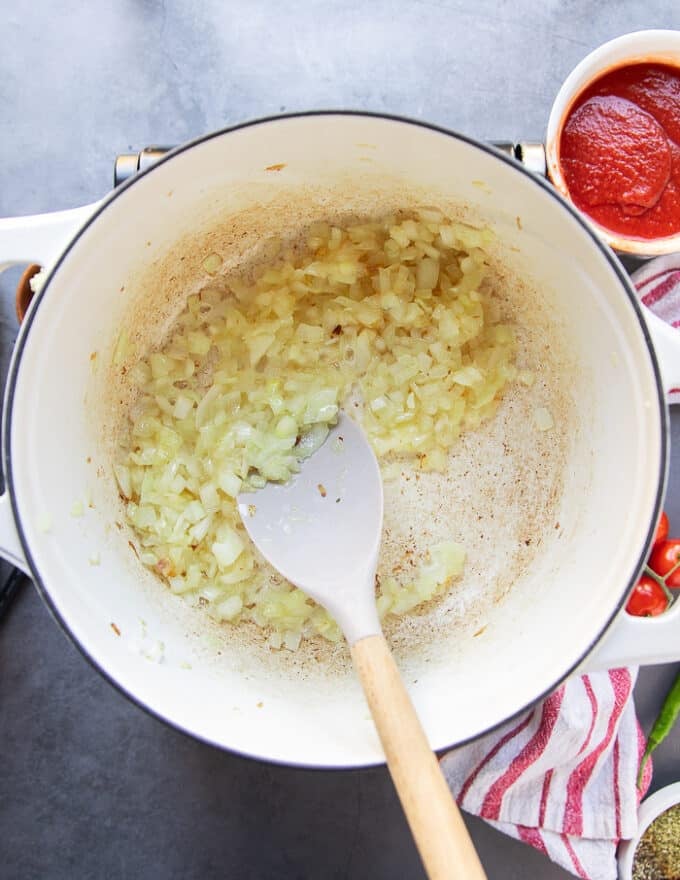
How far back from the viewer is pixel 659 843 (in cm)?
143

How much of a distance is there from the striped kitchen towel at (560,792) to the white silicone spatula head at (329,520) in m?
0.44

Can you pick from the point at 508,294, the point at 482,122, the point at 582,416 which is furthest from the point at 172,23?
the point at 582,416

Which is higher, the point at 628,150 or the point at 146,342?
the point at 628,150

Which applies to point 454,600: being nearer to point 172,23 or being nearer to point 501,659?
point 501,659

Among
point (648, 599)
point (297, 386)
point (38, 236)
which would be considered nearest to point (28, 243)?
point (38, 236)

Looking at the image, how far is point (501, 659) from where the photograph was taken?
1.14 meters

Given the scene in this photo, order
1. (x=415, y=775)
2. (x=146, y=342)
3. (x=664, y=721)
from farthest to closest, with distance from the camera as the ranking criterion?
(x=664, y=721) → (x=146, y=342) → (x=415, y=775)

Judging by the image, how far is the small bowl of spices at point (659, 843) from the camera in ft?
4.60

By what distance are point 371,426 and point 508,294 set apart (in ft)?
1.00

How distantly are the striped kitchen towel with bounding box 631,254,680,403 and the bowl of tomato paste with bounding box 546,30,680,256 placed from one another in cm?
9

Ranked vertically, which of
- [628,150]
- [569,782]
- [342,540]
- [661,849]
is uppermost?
[628,150]

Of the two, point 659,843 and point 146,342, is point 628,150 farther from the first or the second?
point 659,843

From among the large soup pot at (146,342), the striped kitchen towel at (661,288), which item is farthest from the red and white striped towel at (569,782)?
the large soup pot at (146,342)

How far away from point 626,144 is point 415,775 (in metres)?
0.99
